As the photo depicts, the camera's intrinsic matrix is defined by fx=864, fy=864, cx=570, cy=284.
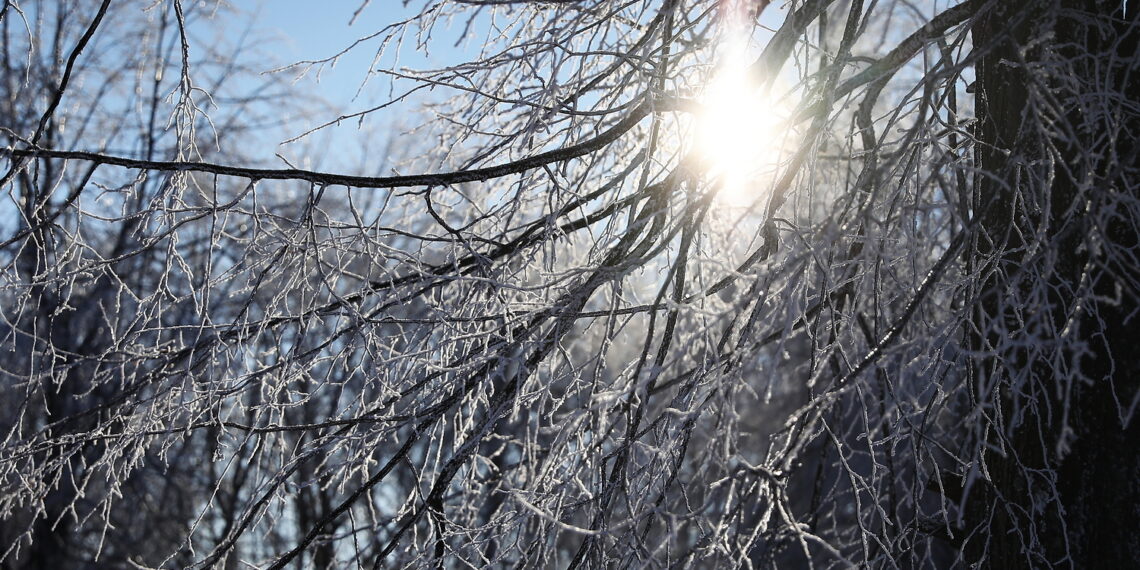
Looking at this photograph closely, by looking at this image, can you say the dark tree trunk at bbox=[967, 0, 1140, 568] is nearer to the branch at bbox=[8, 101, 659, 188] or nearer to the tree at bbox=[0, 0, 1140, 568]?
the tree at bbox=[0, 0, 1140, 568]

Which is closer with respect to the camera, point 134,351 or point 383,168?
point 134,351

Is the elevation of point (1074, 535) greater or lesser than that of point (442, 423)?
lesser

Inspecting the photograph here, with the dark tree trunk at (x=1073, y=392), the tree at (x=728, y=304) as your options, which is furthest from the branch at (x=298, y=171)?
the dark tree trunk at (x=1073, y=392)

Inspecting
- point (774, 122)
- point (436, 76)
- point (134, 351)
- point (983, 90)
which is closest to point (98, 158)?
point (134, 351)

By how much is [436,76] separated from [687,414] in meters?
1.72

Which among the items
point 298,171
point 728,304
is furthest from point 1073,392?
point 298,171

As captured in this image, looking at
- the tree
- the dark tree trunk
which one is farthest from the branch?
the dark tree trunk

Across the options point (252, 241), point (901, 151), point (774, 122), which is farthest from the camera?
point (774, 122)

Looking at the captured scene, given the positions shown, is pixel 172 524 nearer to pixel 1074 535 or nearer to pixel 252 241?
pixel 252 241

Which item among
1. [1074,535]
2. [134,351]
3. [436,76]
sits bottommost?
[1074,535]

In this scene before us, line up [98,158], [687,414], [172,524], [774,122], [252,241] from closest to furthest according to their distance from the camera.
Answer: [687,414] < [98,158] < [252,241] < [774,122] < [172,524]

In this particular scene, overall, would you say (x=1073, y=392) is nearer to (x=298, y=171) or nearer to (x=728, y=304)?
(x=728, y=304)

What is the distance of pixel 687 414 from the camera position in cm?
204

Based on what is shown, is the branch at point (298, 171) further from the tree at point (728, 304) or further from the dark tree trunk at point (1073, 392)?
the dark tree trunk at point (1073, 392)
